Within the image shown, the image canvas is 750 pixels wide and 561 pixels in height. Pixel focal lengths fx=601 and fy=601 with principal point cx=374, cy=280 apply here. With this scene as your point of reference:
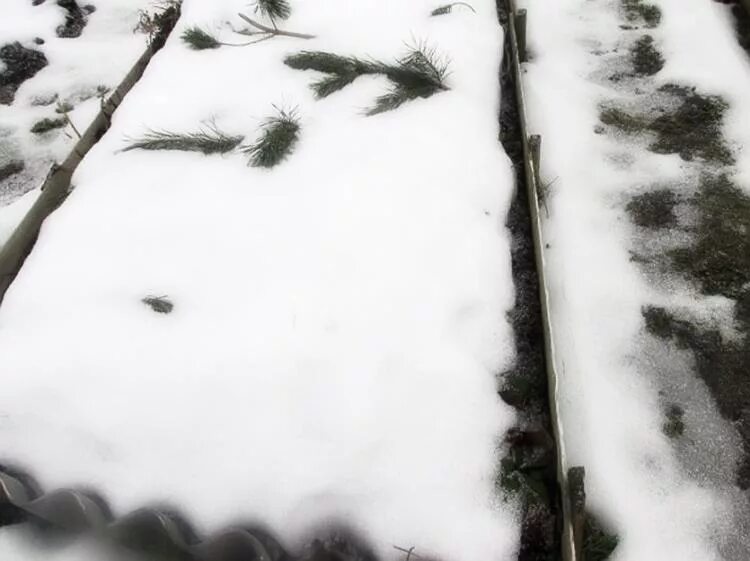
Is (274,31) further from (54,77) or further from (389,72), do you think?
(54,77)

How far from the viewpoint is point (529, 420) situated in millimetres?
2279

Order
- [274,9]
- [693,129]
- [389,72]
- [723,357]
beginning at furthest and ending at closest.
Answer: [274,9]
[693,129]
[389,72]
[723,357]

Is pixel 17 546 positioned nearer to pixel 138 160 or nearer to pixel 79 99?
pixel 138 160

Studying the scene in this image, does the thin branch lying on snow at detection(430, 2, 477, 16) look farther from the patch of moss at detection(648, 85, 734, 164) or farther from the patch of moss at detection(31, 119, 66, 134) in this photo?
the patch of moss at detection(31, 119, 66, 134)

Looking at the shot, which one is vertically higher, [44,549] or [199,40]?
[199,40]

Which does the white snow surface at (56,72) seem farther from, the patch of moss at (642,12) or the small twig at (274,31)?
the patch of moss at (642,12)

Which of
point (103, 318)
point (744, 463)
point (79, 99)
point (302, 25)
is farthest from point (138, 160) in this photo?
point (744, 463)

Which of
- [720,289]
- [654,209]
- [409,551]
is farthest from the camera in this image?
[654,209]

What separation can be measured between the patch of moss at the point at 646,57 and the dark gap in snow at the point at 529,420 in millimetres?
1996

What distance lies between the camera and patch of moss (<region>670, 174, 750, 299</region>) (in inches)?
120

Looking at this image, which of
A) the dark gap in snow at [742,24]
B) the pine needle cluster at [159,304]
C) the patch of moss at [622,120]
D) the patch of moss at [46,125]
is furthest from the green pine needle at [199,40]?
the dark gap in snow at [742,24]

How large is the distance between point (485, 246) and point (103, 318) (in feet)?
5.46

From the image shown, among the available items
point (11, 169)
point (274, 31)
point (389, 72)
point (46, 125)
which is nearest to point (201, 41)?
point (274, 31)

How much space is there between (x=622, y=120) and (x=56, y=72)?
4.54m
